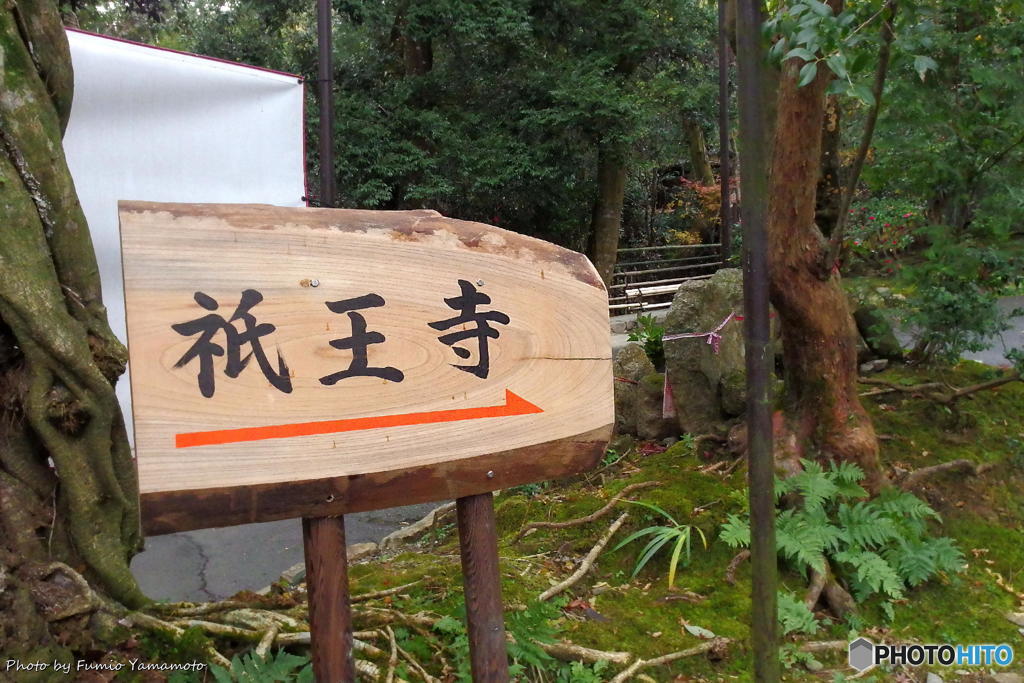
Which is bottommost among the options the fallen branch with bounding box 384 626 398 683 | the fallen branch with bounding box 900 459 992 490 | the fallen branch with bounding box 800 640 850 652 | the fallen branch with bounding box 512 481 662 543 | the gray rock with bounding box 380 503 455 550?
the gray rock with bounding box 380 503 455 550

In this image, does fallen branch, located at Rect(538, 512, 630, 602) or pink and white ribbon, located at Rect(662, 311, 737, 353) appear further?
pink and white ribbon, located at Rect(662, 311, 737, 353)

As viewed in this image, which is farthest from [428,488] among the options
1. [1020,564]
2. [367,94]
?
[367,94]

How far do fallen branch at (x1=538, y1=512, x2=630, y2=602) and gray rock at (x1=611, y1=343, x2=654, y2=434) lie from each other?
6.32ft

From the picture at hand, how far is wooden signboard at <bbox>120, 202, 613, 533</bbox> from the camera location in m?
1.46

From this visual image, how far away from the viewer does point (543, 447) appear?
1.87 meters

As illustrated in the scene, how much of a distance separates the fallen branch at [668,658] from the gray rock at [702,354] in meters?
2.27

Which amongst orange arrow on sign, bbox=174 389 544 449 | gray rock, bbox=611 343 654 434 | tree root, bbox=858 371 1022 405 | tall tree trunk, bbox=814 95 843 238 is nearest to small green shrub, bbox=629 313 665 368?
gray rock, bbox=611 343 654 434

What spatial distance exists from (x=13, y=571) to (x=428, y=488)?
124cm

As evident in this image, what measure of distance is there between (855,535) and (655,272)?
470 inches

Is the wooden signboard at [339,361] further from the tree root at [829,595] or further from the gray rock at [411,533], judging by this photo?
the gray rock at [411,533]

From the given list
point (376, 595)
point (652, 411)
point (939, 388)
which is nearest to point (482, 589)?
point (376, 595)

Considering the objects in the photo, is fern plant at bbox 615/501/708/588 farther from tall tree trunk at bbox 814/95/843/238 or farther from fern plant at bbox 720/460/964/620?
tall tree trunk at bbox 814/95/843/238

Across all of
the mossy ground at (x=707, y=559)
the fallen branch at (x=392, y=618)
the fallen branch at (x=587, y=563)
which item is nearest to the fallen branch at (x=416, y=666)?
the fallen branch at (x=392, y=618)

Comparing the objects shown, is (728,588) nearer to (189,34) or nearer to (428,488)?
(428,488)
